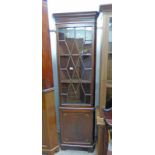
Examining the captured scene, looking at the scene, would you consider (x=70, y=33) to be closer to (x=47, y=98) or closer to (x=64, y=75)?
(x=64, y=75)

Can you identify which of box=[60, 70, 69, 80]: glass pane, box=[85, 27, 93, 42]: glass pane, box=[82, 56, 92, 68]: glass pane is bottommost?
box=[60, 70, 69, 80]: glass pane

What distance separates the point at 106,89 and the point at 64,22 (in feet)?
3.19

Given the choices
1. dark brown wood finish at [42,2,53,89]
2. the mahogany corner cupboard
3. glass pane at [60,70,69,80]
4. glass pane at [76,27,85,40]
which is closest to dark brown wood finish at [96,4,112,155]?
the mahogany corner cupboard

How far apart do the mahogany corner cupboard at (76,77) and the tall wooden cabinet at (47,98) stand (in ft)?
0.45

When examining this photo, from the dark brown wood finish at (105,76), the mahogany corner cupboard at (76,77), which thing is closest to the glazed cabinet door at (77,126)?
the mahogany corner cupboard at (76,77)

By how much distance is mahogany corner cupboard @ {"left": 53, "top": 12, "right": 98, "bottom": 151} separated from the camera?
198 centimetres

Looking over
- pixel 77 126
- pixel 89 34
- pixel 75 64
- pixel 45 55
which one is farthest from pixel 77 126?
pixel 89 34

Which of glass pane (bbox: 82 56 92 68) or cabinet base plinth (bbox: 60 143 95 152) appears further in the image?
cabinet base plinth (bbox: 60 143 95 152)

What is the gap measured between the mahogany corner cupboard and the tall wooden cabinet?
14 cm

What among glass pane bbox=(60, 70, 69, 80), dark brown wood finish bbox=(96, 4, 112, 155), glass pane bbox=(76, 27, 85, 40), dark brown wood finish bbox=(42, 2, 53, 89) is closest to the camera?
dark brown wood finish bbox=(96, 4, 112, 155)

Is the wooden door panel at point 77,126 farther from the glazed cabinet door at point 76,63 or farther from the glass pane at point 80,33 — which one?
the glass pane at point 80,33

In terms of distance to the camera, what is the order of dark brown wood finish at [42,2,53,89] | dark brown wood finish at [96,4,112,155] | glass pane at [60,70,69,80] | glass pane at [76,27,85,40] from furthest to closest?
glass pane at [60,70,69,80]
glass pane at [76,27,85,40]
dark brown wood finish at [42,2,53,89]
dark brown wood finish at [96,4,112,155]

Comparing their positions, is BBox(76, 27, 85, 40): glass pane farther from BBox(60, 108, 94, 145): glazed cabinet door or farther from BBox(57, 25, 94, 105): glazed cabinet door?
BBox(60, 108, 94, 145): glazed cabinet door
